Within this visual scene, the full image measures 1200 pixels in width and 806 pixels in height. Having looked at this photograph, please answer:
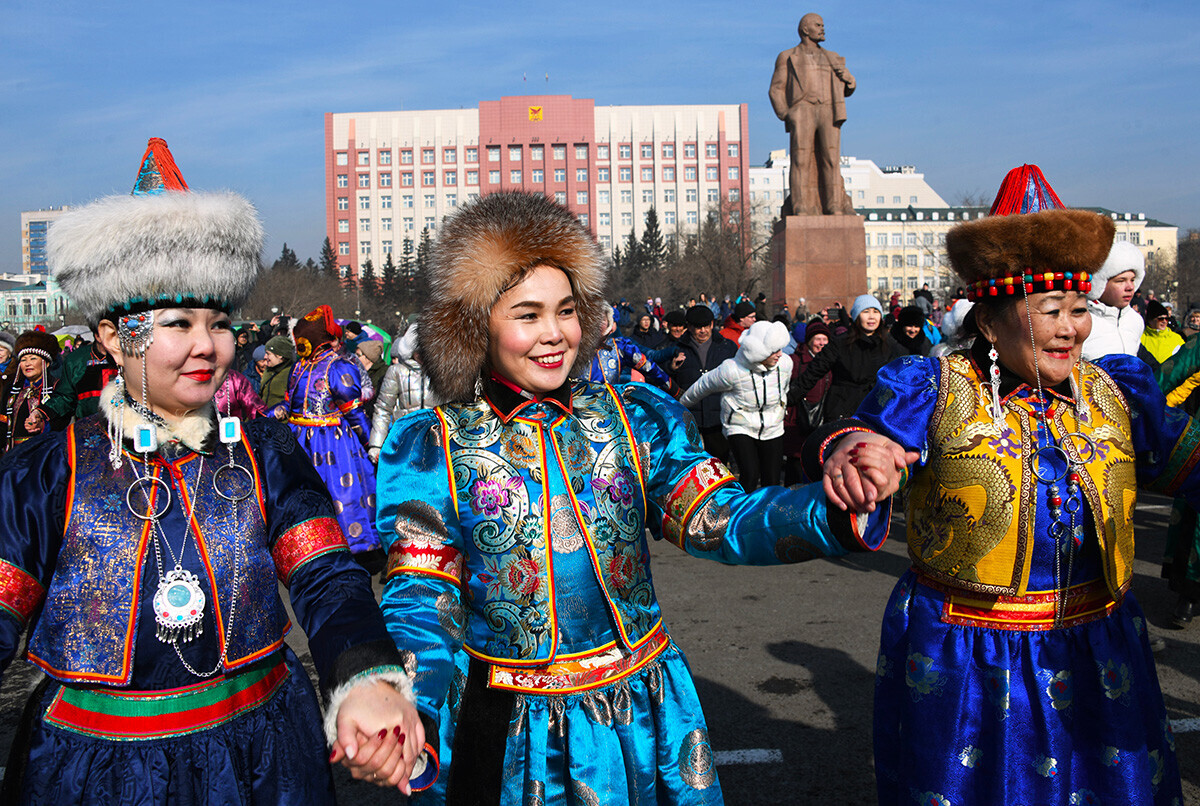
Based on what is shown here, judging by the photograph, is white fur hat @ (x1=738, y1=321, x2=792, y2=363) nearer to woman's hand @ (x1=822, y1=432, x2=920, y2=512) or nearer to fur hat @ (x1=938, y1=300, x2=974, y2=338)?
fur hat @ (x1=938, y1=300, x2=974, y2=338)

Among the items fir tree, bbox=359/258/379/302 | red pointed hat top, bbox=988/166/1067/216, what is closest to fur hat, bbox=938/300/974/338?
red pointed hat top, bbox=988/166/1067/216

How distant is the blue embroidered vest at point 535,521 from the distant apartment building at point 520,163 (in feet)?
316

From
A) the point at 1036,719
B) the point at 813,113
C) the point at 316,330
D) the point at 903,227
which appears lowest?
the point at 1036,719

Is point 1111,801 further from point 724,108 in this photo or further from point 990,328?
point 724,108

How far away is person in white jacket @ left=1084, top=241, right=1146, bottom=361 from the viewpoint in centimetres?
459

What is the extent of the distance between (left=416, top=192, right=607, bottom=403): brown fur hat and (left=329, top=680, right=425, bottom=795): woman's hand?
0.86m

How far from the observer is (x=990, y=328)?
2.95 metres

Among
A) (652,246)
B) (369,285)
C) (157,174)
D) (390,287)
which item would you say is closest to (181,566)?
(157,174)

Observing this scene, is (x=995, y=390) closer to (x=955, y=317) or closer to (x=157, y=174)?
(x=157, y=174)

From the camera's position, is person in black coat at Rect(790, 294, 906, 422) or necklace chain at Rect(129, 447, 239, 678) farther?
person in black coat at Rect(790, 294, 906, 422)

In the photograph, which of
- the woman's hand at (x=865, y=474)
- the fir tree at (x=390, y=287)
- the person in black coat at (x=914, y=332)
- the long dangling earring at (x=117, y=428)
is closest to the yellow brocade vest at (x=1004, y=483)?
the woman's hand at (x=865, y=474)

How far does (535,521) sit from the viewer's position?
88.5 inches

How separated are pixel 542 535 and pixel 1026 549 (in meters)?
1.45

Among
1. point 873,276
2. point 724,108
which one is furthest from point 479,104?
point 873,276
